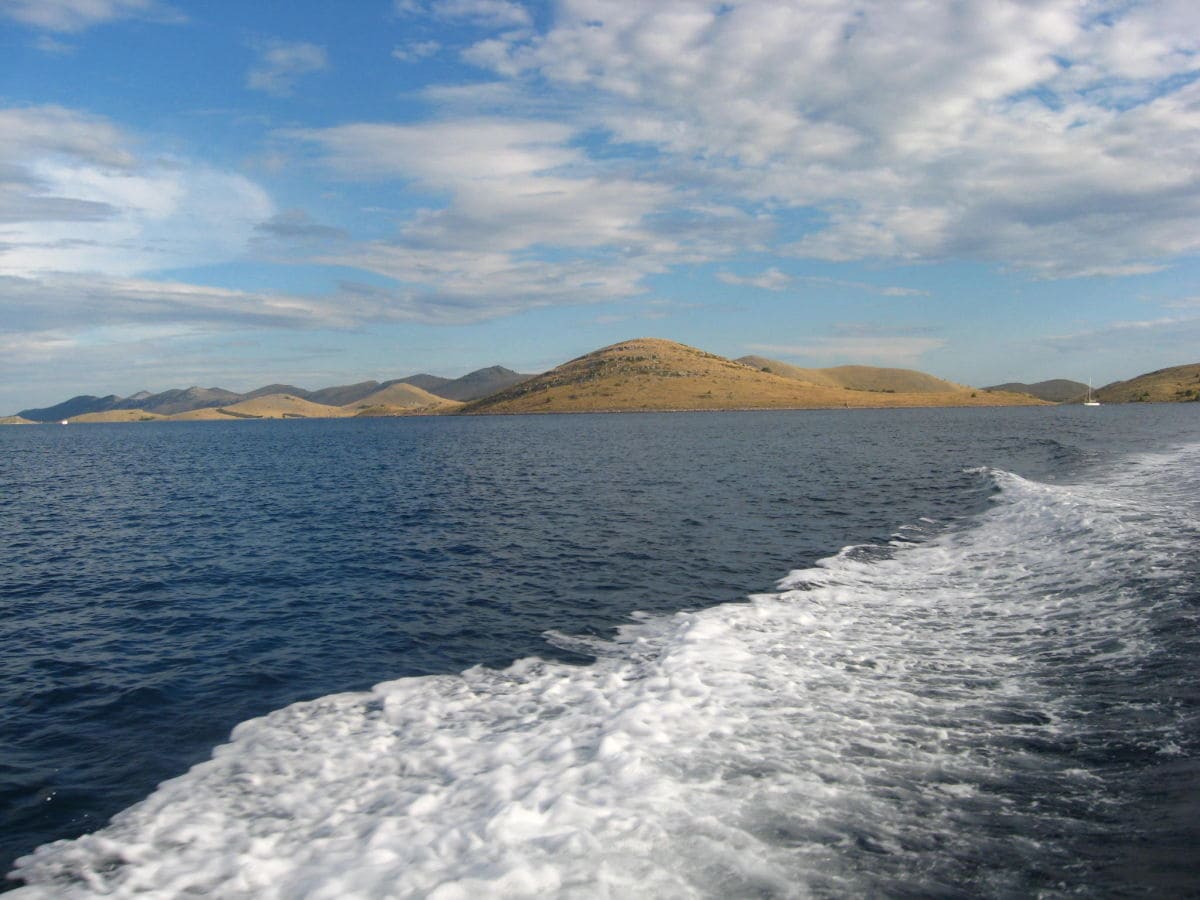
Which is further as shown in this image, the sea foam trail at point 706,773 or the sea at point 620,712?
the sea at point 620,712

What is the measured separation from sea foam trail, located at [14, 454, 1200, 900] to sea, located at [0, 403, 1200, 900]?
0.06 metres

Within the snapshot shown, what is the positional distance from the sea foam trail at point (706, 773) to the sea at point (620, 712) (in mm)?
62

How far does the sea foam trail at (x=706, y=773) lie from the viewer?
8.64 meters

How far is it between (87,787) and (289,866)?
5191 millimetres

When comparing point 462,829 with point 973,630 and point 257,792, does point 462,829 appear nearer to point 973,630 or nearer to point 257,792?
point 257,792

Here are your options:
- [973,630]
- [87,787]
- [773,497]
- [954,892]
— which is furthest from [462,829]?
[773,497]

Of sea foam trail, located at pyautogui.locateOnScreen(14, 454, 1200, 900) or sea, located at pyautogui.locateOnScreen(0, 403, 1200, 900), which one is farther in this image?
sea, located at pyautogui.locateOnScreen(0, 403, 1200, 900)

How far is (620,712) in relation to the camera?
44.4ft

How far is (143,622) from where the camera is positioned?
72.1ft

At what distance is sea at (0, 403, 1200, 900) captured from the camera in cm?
888

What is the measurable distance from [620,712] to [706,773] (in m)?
2.76

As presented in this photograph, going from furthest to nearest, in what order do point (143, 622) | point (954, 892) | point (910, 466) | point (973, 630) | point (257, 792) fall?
point (910, 466)
point (143, 622)
point (973, 630)
point (257, 792)
point (954, 892)

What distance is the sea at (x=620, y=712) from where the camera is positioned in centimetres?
888

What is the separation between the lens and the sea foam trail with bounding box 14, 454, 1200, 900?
8641mm
